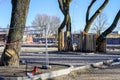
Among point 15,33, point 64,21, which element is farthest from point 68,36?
point 15,33

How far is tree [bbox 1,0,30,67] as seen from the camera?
52.3ft

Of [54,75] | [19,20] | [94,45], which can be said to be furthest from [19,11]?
[94,45]

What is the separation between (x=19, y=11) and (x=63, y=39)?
2070cm

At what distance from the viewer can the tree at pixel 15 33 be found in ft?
52.3

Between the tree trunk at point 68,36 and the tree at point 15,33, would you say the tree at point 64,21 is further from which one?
the tree at point 15,33

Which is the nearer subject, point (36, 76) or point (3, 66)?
point (36, 76)

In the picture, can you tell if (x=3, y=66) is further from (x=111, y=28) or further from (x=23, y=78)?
(x=111, y=28)

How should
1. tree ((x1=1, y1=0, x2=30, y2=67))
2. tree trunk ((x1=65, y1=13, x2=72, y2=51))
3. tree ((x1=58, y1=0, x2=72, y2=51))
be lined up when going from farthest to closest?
tree trunk ((x1=65, y1=13, x2=72, y2=51)) → tree ((x1=58, y1=0, x2=72, y2=51)) → tree ((x1=1, y1=0, x2=30, y2=67))

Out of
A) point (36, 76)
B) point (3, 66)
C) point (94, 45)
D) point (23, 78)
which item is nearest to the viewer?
point (23, 78)

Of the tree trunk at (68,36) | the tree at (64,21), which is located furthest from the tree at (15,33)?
the tree trunk at (68,36)

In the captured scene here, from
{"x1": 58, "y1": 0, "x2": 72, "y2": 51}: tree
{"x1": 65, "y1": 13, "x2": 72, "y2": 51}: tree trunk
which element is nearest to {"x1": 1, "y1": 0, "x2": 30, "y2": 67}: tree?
{"x1": 58, "y1": 0, "x2": 72, "y2": 51}: tree

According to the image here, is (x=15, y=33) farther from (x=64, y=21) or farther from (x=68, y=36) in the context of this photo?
(x=68, y=36)

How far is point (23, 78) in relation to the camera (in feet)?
38.9

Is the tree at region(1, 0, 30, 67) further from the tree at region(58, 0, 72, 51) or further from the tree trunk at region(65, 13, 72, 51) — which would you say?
the tree trunk at region(65, 13, 72, 51)
